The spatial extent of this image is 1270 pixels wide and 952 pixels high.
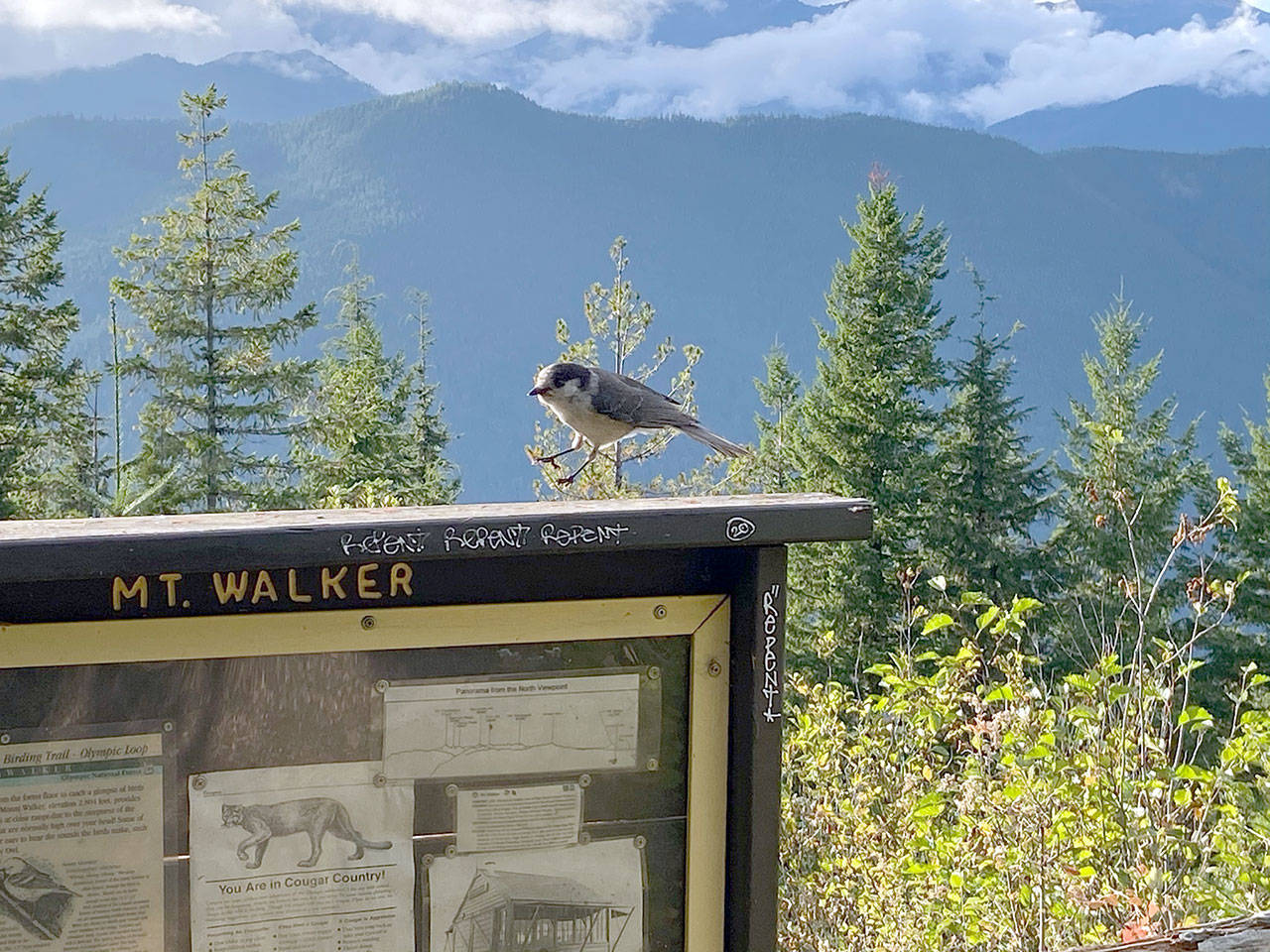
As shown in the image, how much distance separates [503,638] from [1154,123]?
149330 millimetres

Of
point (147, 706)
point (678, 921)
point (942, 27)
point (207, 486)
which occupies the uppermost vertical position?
point (942, 27)

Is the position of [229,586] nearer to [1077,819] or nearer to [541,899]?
[541,899]

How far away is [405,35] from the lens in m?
152

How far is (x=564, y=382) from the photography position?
3.96 meters

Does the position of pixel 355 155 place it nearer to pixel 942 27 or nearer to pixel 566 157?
pixel 566 157

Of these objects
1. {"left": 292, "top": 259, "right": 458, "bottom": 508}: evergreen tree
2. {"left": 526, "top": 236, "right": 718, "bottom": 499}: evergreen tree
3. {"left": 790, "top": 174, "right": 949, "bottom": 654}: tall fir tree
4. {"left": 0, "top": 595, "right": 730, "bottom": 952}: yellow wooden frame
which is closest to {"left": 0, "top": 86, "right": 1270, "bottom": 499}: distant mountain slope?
{"left": 292, "top": 259, "right": 458, "bottom": 508}: evergreen tree

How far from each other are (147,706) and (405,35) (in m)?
161

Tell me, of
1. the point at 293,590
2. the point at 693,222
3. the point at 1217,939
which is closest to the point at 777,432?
the point at 293,590

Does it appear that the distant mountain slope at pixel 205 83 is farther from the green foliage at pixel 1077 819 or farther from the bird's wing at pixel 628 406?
the green foliage at pixel 1077 819

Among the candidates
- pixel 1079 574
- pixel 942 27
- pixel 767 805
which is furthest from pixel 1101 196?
pixel 767 805

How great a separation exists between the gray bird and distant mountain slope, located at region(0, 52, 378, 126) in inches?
5606

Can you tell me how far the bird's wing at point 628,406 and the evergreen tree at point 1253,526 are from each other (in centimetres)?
2158

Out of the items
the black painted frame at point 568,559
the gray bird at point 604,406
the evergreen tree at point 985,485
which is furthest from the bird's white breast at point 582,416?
the evergreen tree at point 985,485

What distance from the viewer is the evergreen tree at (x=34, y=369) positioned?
2298 centimetres
